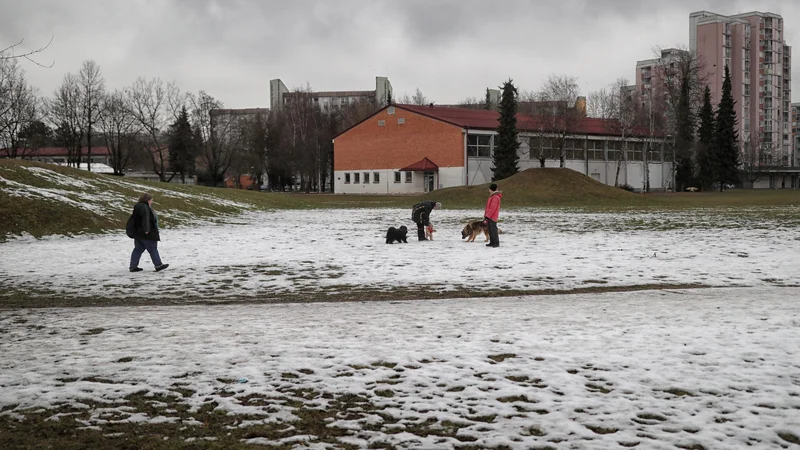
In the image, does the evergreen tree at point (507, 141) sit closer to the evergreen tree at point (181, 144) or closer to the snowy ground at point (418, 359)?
the evergreen tree at point (181, 144)

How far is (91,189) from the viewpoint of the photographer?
99.6 ft

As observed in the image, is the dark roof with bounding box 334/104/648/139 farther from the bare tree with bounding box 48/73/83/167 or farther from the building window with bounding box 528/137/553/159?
the bare tree with bounding box 48/73/83/167

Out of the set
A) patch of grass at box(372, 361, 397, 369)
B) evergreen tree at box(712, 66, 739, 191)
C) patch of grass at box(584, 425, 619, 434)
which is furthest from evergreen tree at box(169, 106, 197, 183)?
patch of grass at box(584, 425, 619, 434)

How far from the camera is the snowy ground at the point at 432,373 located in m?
5.02

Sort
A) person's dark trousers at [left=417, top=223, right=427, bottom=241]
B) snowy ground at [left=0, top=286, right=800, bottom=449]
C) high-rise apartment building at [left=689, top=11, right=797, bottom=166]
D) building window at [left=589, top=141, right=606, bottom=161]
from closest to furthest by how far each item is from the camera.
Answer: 1. snowy ground at [left=0, top=286, right=800, bottom=449]
2. person's dark trousers at [left=417, top=223, right=427, bottom=241]
3. building window at [left=589, top=141, right=606, bottom=161]
4. high-rise apartment building at [left=689, top=11, right=797, bottom=166]

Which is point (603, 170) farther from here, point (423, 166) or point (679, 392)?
point (679, 392)

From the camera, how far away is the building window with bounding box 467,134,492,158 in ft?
243

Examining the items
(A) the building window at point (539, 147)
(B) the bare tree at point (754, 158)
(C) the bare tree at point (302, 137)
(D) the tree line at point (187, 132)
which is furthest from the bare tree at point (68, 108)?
(B) the bare tree at point (754, 158)

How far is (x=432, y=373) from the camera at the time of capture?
6406 mm

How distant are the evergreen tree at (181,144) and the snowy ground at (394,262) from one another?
236ft

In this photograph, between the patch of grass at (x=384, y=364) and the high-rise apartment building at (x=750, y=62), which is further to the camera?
the high-rise apartment building at (x=750, y=62)

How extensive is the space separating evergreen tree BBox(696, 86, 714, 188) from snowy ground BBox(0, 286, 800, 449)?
80113 millimetres

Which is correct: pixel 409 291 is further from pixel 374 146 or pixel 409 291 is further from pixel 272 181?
pixel 272 181

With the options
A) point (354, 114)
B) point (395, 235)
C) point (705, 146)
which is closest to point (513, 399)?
point (395, 235)
